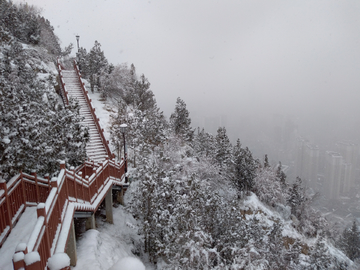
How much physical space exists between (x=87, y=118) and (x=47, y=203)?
1517cm

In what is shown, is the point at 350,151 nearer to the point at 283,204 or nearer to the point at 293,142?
the point at 293,142

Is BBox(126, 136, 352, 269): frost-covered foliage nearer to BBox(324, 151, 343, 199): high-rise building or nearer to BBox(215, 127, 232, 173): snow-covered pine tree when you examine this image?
BBox(215, 127, 232, 173): snow-covered pine tree

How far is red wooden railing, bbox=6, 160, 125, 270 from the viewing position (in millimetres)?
3701

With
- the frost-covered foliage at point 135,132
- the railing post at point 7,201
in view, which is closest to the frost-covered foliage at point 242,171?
the frost-covered foliage at point 135,132

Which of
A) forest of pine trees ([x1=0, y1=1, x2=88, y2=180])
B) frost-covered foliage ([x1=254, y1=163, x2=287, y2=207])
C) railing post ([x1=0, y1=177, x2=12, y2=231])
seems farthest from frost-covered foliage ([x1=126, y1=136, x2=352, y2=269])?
frost-covered foliage ([x1=254, y1=163, x2=287, y2=207])

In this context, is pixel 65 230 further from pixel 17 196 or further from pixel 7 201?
pixel 17 196

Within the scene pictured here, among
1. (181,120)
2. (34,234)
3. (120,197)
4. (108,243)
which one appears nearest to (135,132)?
(120,197)

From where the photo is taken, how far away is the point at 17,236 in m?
5.26

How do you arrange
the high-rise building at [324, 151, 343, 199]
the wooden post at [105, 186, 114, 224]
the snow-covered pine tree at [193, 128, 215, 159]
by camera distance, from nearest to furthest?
the wooden post at [105, 186, 114, 224]
the snow-covered pine tree at [193, 128, 215, 159]
the high-rise building at [324, 151, 343, 199]

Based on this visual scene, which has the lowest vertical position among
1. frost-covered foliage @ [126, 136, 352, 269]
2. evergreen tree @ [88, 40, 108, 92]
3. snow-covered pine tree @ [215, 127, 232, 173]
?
snow-covered pine tree @ [215, 127, 232, 173]

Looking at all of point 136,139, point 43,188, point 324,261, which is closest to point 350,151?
point 324,261

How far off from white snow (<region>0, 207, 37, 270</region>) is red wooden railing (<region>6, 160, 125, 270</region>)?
0.47 ft

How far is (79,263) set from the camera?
6.82 metres

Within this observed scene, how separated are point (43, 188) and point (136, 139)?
34.5ft
